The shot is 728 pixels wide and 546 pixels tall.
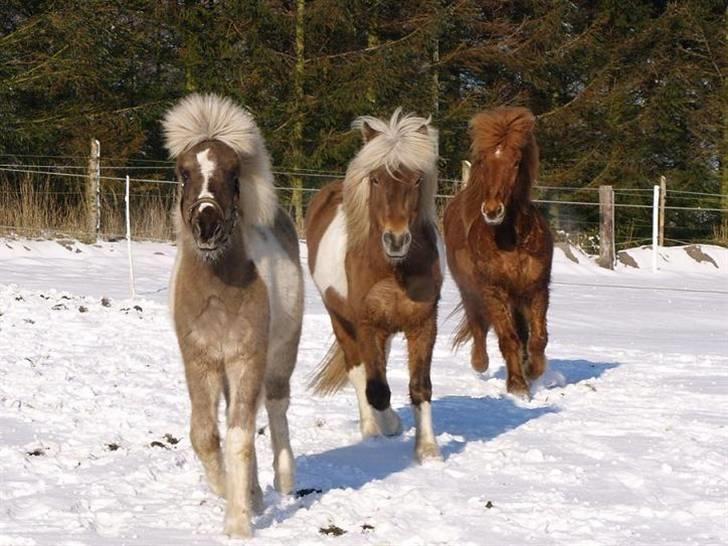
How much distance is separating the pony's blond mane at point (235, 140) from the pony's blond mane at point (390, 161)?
1.22 m

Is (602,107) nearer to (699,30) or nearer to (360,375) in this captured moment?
(699,30)

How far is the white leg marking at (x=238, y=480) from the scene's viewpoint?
14.7 ft

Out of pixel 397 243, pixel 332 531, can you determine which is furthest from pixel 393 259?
pixel 332 531

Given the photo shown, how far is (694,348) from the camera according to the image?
10375 mm

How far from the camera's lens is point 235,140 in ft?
15.8

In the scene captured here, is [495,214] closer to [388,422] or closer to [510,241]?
[510,241]

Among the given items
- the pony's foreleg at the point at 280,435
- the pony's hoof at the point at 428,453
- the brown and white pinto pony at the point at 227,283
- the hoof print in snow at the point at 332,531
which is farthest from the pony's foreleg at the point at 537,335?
the hoof print in snow at the point at 332,531

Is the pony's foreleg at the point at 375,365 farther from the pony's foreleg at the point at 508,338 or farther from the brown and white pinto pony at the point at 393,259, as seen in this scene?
the pony's foreleg at the point at 508,338

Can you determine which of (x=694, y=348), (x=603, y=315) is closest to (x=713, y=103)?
(x=603, y=315)

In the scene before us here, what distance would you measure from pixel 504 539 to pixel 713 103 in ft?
71.1

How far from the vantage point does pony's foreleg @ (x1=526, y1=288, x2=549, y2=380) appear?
26.9 ft

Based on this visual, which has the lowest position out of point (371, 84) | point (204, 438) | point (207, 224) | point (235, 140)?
point (204, 438)

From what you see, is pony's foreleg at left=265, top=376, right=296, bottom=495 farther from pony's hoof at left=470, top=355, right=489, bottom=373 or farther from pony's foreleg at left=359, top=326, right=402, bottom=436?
pony's hoof at left=470, top=355, right=489, bottom=373

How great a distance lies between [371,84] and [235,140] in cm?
1684
